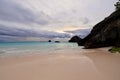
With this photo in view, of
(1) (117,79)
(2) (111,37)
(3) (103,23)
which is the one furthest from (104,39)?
(1) (117,79)

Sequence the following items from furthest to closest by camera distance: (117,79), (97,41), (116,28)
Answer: (97,41) < (116,28) < (117,79)

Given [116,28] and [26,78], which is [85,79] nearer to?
[26,78]

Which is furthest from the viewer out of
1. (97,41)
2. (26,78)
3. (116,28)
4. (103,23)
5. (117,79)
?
(103,23)

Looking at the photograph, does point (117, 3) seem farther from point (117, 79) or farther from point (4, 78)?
point (4, 78)

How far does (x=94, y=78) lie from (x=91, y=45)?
21.8 metres

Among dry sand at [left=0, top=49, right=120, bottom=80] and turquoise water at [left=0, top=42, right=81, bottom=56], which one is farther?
turquoise water at [left=0, top=42, right=81, bottom=56]

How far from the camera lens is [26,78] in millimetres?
4980

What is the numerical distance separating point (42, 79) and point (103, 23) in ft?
93.7

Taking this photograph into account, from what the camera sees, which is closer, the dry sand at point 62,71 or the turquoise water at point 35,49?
the dry sand at point 62,71

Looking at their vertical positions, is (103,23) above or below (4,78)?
above

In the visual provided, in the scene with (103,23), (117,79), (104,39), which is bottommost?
(117,79)

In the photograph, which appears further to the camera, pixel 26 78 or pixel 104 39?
pixel 104 39

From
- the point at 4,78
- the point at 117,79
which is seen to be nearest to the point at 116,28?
the point at 117,79

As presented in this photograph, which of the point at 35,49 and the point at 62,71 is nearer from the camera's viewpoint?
the point at 62,71
